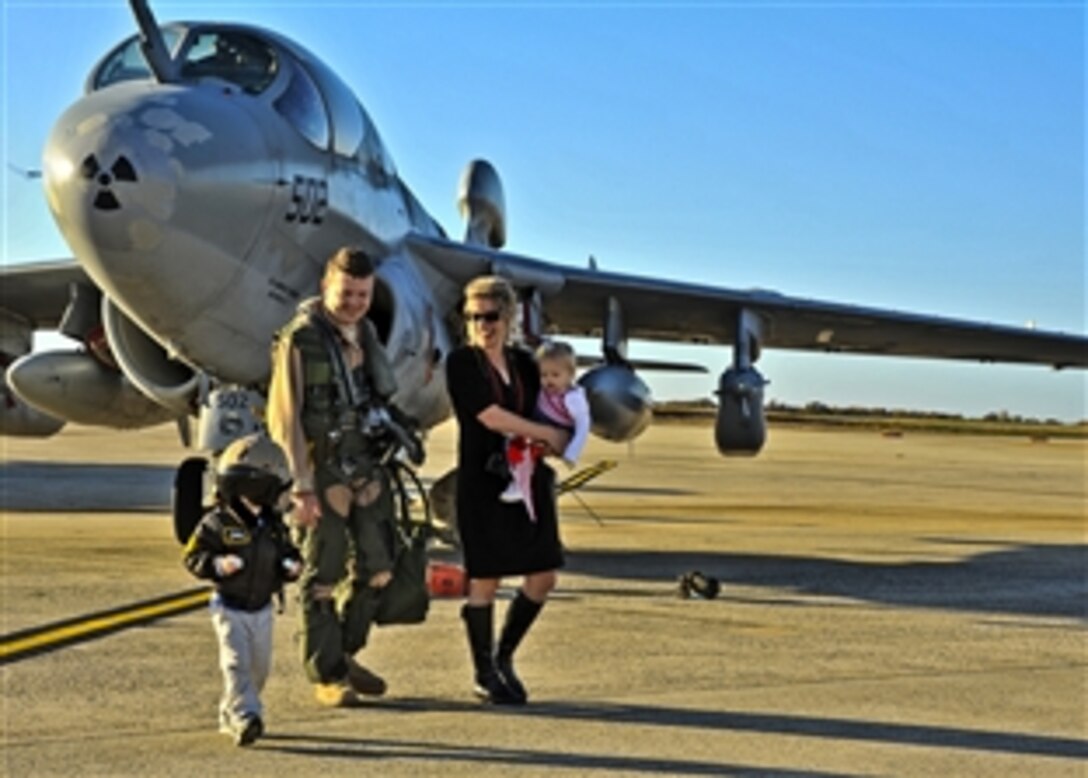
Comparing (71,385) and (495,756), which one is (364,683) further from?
(71,385)

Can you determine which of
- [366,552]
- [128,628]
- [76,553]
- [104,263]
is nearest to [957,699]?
[366,552]

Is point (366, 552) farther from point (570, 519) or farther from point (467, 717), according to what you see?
point (570, 519)

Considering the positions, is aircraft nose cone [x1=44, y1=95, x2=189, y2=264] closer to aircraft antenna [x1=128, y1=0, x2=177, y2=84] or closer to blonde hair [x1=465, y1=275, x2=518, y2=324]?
aircraft antenna [x1=128, y1=0, x2=177, y2=84]

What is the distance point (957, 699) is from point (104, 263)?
5.49 meters

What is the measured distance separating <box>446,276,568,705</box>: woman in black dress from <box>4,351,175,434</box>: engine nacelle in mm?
7468

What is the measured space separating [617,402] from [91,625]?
6.16 m

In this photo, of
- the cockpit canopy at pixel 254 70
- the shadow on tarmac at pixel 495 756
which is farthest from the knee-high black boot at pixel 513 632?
the cockpit canopy at pixel 254 70

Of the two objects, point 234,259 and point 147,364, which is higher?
point 234,259

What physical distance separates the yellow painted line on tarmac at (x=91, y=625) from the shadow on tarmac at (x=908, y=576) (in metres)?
3.65

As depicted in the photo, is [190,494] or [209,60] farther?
[209,60]

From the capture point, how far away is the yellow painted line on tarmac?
7383 mm

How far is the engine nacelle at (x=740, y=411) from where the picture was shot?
14516 millimetres

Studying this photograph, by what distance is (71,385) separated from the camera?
524 inches

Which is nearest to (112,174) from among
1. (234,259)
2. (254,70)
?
(234,259)
